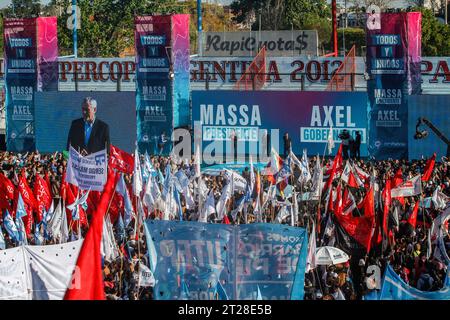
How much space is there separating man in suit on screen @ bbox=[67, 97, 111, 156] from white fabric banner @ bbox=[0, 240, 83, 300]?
17.1 metres

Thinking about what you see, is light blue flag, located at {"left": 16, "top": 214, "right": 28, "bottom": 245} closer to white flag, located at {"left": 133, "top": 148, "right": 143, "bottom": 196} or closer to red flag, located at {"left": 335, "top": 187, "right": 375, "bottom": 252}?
white flag, located at {"left": 133, "top": 148, "right": 143, "bottom": 196}

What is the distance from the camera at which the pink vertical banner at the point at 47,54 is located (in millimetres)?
32969

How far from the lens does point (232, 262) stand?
11.6m

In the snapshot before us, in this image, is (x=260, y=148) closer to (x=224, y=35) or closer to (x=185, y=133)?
(x=185, y=133)

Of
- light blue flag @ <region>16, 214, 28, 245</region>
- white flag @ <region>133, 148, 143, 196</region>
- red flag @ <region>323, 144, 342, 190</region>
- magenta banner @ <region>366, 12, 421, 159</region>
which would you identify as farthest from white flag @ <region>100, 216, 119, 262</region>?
magenta banner @ <region>366, 12, 421, 159</region>

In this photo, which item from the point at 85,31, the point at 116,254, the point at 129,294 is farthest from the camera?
the point at 85,31

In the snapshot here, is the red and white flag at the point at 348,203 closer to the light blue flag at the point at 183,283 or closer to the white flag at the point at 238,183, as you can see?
the white flag at the point at 238,183

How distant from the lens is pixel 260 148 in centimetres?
3125

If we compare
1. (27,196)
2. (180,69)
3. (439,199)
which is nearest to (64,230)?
(27,196)

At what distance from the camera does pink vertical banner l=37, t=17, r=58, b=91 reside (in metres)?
33.0

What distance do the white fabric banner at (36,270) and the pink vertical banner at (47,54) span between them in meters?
21.2

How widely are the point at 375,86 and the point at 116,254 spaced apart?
14276mm
